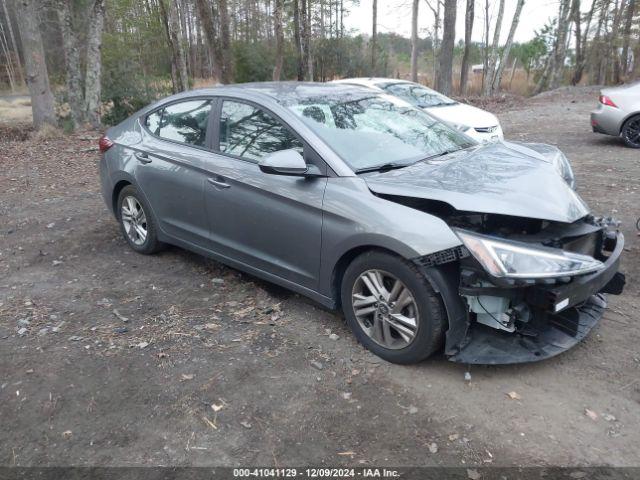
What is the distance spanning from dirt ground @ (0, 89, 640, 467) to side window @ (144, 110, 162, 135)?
1.33 m

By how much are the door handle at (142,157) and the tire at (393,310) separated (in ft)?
8.05

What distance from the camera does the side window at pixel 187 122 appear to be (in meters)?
4.55

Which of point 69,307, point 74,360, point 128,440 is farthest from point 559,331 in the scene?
point 69,307

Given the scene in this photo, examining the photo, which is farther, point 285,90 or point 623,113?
point 623,113

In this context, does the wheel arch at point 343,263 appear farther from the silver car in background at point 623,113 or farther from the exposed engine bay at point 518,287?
the silver car in background at point 623,113

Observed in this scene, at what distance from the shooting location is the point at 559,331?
3354 mm

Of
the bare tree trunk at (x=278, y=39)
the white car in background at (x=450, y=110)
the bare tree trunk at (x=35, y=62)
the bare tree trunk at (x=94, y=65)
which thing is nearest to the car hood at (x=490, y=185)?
the white car in background at (x=450, y=110)

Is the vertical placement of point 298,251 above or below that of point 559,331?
above

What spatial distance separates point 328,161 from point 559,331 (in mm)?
1860

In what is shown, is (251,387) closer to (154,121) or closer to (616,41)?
(154,121)

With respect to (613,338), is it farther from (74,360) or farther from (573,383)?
(74,360)

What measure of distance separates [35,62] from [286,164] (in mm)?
10933

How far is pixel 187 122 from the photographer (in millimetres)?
4762

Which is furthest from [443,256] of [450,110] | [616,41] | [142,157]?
[616,41]
